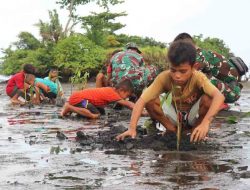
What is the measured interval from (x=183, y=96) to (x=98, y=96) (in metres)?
3.05

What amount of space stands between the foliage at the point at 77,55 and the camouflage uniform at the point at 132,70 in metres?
13.4

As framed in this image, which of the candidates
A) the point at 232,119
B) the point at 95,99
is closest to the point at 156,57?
the point at 95,99

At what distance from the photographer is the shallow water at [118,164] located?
331 cm

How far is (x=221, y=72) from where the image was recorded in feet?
26.6

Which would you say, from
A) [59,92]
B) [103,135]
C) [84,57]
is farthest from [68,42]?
[103,135]

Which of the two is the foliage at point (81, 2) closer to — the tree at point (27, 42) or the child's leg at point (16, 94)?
the tree at point (27, 42)

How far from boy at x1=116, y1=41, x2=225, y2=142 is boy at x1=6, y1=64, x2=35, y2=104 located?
6.49 meters

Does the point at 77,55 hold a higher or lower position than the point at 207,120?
higher

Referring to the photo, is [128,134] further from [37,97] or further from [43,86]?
[43,86]

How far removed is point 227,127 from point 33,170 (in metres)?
3.34

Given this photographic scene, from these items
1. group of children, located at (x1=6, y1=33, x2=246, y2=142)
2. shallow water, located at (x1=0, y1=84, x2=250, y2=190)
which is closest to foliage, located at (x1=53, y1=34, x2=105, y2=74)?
group of children, located at (x1=6, y1=33, x2=246, y2=142)

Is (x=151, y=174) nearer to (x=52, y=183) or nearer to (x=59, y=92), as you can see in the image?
(x=52, y=183)

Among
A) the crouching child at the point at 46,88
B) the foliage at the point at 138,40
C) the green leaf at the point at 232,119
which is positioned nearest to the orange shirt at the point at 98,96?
the green leaf at the point at 232,119

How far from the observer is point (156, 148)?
4.77 metres
